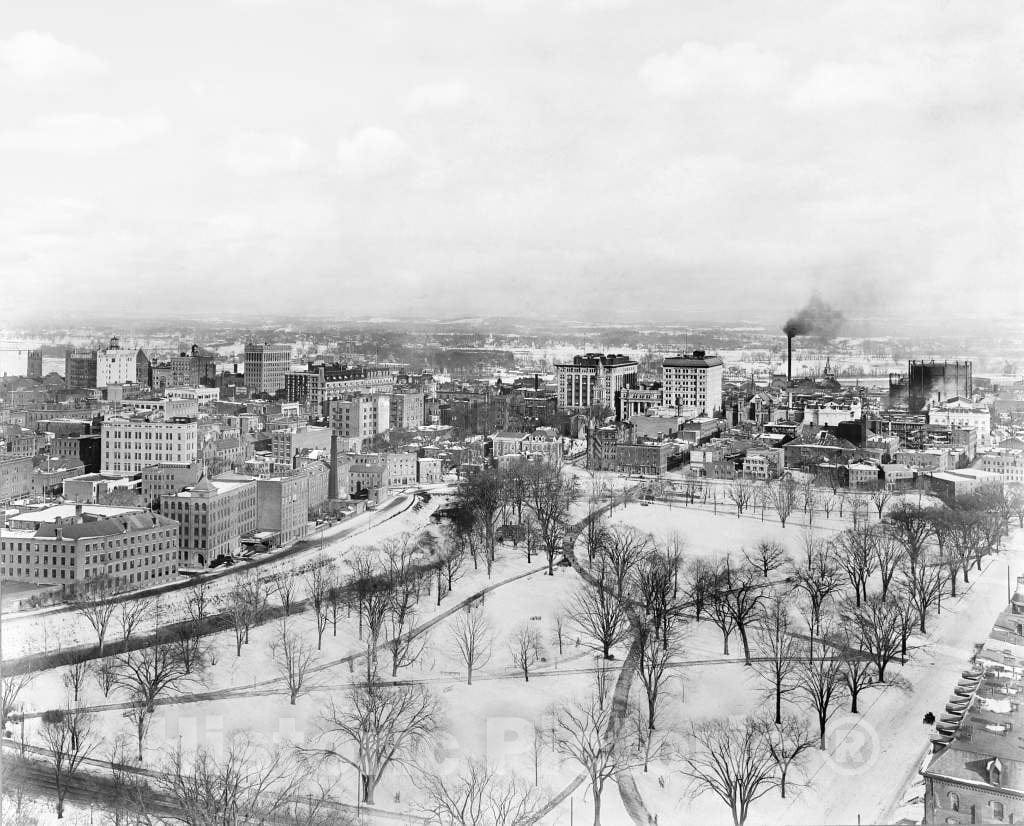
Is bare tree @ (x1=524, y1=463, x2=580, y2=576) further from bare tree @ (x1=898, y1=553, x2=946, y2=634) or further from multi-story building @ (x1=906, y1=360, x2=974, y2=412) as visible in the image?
multi-story building @ (x1=906, y1=360, x2=974, y2=412)

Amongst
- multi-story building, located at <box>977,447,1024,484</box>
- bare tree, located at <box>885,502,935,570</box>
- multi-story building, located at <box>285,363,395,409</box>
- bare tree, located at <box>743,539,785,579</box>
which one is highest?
multi-story building, located at <box>285,363,395,409</box>

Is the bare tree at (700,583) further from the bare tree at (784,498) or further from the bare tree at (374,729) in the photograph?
the bare tree at (374,729)

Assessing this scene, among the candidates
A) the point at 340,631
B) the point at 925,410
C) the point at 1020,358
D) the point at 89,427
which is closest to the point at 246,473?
the point at 89,427

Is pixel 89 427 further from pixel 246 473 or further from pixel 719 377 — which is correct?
pixel 719 377

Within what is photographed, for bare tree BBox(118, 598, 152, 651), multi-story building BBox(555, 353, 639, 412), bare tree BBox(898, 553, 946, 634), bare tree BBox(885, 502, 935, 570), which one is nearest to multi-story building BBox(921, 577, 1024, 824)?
bare tree BBox(898, 553, 946, 634)

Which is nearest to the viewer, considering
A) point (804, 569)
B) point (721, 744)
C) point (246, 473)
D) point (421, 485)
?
point (721, 744)

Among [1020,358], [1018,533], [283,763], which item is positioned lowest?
[283,763]
